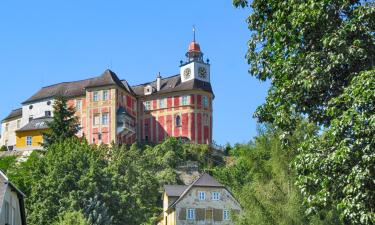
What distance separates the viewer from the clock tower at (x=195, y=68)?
356 feet

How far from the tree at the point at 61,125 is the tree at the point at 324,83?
54.2 meters

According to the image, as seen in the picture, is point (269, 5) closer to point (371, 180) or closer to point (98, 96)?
point (371, 180)

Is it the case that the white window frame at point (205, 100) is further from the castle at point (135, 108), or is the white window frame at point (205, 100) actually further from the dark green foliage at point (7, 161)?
the dark green foliage at point (7, 161)

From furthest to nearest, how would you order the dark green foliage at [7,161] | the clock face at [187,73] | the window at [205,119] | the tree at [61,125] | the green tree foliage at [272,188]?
the clock face at [187,73]
the window at [205,119]
the dark green foliage at [7,161]
the tree at [61,125]
the green tree foliage at [272,188]

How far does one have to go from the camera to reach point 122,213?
51.6 metres

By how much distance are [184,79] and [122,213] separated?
58559 millimetres

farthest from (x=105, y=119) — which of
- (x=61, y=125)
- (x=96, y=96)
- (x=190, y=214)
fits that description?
(x=190, y=214)

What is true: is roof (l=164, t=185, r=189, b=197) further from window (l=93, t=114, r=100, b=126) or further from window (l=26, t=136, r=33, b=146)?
window (l=26, t=136, r=33, b=146)

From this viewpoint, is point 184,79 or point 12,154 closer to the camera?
point 12,154

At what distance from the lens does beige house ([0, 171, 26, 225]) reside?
24.3m

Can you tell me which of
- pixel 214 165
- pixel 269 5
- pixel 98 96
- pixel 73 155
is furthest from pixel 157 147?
pixel 269 5

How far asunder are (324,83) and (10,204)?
13.8 m

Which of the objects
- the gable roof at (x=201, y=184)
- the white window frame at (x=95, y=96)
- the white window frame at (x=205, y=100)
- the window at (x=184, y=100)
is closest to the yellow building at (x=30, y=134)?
the white window frame at (x=95, y=96)

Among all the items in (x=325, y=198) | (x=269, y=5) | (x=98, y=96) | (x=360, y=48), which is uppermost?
(x=98, y=96)
